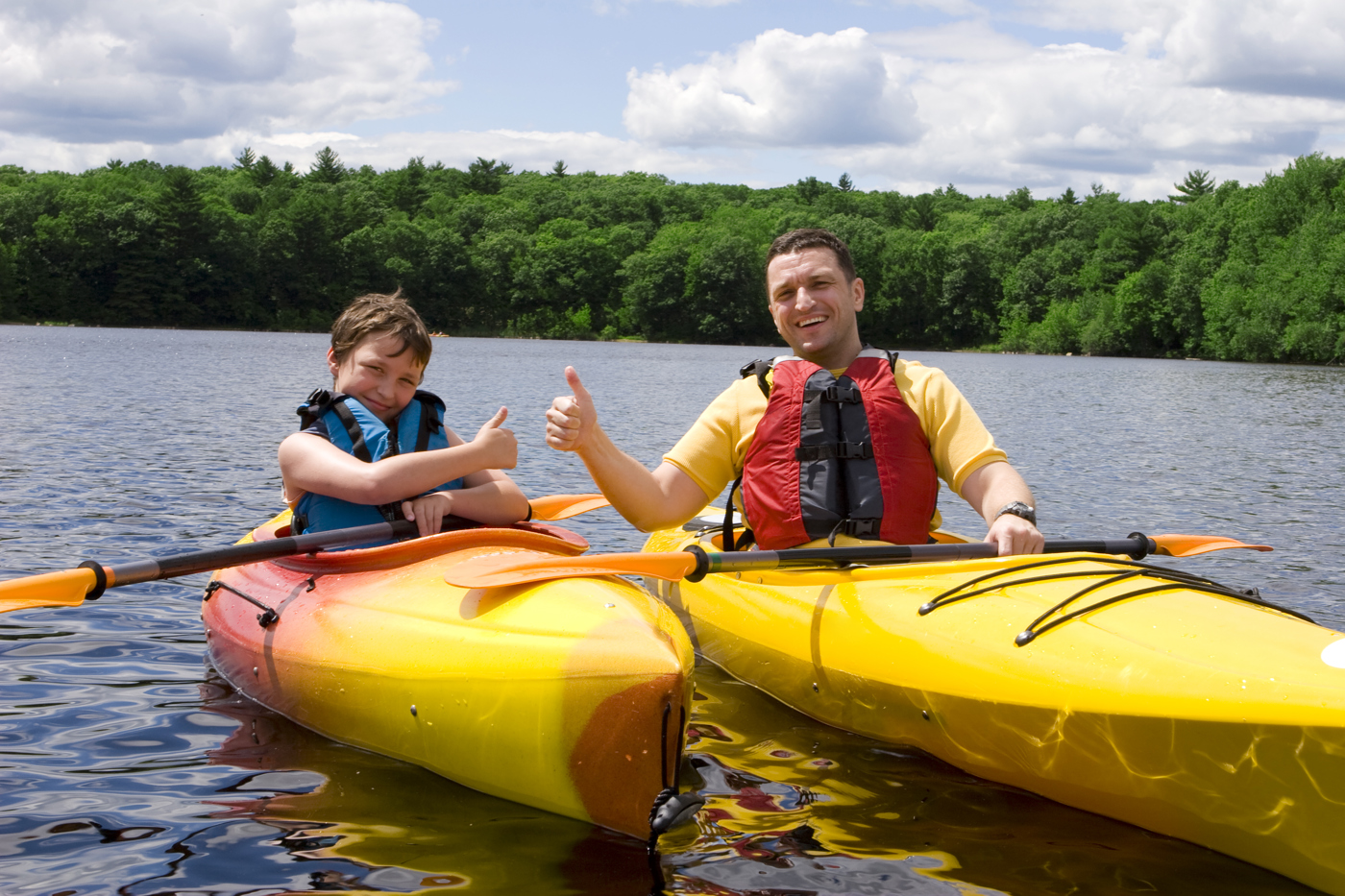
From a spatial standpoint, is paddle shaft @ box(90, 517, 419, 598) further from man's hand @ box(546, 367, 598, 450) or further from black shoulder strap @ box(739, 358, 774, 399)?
black shoulder strap @ box(739, 358, 774, 399)

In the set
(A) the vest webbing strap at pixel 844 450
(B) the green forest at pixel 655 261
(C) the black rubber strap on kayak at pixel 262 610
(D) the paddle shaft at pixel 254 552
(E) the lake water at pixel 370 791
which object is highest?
(B) the green forest at pixel 655 261

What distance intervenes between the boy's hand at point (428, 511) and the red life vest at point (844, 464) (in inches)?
47.8

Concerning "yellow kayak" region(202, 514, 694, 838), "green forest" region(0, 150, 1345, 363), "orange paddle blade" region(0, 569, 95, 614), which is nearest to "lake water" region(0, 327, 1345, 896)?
"yellow kayak" region(202, 514, 694, 838)

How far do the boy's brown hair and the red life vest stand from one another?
137cm

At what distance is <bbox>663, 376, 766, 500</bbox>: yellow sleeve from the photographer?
4504 millimetres

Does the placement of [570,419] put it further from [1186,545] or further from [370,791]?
[1186,545]

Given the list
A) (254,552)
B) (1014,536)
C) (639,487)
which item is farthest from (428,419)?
(1014,536)

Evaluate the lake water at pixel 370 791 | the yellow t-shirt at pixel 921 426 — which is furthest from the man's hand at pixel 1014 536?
the lake water at pixel 370 791

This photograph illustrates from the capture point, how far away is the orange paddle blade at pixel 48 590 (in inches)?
147

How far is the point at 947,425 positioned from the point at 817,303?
27.4 inches

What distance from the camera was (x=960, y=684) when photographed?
361 cm

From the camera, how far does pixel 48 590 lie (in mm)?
3783

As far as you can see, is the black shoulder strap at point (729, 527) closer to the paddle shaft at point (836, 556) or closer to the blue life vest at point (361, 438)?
the paddle shaft at point (836, 556)

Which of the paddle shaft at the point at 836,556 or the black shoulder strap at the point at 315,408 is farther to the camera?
the black shoulder strap at the point at 315,408
